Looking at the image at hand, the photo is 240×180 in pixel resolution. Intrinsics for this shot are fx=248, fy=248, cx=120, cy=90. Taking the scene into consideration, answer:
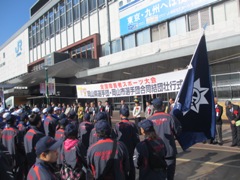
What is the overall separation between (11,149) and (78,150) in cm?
225

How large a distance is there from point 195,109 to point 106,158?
2422 mm

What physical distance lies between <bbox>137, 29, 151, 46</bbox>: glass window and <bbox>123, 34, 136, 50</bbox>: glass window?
1.98 feet

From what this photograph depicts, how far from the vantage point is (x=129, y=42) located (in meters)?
22.1

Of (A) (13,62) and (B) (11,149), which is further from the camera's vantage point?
(A) (13,62)

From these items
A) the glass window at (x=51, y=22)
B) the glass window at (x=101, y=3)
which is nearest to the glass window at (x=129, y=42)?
the glass window at (x=101, y=3)

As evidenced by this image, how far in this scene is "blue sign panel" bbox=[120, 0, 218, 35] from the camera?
16.5 metres

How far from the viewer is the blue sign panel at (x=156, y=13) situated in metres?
16.5

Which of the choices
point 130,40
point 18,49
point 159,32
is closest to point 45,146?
point 159,32

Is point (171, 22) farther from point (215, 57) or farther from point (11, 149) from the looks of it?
point (11, 149)

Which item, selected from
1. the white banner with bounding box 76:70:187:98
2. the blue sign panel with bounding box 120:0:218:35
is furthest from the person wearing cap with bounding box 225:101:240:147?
the blue sign panel with bounding box 120:0:218:35

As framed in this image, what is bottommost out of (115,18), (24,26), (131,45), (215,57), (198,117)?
(198,117)

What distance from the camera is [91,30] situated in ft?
87.8

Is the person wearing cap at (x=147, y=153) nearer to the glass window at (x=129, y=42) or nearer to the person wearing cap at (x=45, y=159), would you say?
the person wearing cap at (x=45, y=159)

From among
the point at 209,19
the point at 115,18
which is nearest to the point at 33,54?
the point at 115,18
